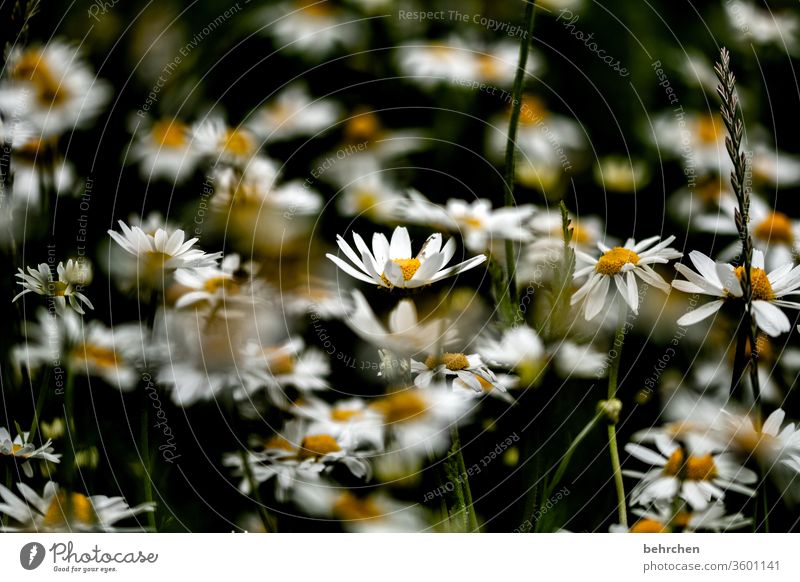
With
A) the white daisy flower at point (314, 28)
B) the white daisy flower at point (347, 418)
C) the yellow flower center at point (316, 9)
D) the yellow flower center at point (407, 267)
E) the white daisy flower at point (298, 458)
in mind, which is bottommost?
the white daisy flower at point (298, 458)

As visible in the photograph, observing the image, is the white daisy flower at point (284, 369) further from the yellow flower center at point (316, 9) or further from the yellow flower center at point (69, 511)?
the yellow flower center at point (316, 9)

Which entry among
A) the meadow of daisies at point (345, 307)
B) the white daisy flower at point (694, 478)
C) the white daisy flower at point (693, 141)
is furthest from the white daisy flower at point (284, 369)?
the white daisy flower at point (693, 141)

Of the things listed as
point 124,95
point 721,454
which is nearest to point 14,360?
point 124,95

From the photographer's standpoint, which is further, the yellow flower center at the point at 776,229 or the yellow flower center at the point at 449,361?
the yellow flower center at the point at 776,229

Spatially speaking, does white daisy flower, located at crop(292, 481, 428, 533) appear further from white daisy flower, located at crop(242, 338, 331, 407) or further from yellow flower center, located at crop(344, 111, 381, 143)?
yellow flower center, located at crop(344, 111, 381, 143)

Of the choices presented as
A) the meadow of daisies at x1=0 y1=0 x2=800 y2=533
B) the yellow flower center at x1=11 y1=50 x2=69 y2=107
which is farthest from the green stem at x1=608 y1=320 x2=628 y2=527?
the yellow flower center at x1=11 y1=50 x2=69 y2=107
